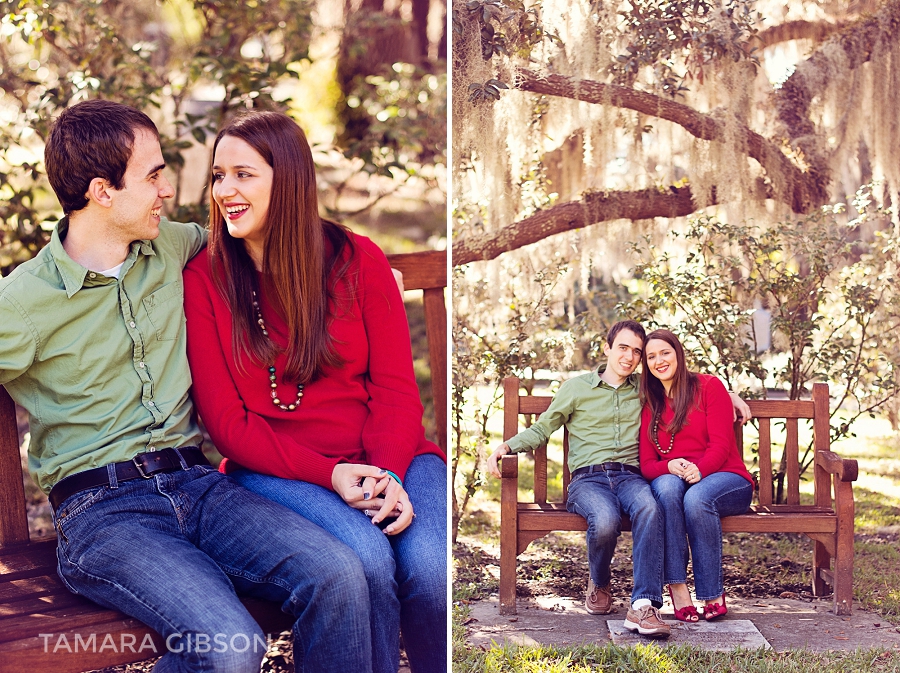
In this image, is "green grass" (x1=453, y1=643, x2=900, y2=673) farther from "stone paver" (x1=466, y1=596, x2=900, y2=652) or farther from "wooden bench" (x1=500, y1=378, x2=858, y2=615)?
"wooden bench" (x1=500, y1=378, x2=858, y2=615)

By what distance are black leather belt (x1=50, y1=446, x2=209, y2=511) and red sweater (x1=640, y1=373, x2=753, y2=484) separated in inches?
48.3

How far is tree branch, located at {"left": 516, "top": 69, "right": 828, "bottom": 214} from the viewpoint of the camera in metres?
2.53

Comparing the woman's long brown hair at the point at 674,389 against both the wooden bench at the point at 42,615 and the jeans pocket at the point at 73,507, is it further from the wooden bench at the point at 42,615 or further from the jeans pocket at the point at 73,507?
the jeans pocket at the point at 73,507

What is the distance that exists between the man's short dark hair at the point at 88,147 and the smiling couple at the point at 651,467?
1254 millimetres

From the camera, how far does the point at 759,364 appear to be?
262 cm

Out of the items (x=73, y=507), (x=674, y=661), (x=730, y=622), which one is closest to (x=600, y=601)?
(x=674, y=661)

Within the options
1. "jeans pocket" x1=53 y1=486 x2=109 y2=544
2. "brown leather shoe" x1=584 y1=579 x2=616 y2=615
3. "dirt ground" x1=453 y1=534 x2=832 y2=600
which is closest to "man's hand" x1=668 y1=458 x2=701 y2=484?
"dirt ground" x1=453 y1=534 x2=832 y2=600

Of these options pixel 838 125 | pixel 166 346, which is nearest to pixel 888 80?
pixel 838 125

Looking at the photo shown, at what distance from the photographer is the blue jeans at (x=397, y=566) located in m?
2.02

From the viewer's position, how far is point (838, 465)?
7.88ft

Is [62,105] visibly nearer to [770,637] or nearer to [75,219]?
[75,219]

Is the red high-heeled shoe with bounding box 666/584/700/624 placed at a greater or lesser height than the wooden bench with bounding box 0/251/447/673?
lesser

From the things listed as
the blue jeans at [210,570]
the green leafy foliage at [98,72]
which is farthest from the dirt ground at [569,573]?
the green leafy foliage at [98,72]

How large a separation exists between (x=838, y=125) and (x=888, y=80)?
24 cm
